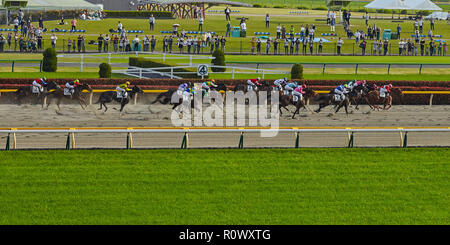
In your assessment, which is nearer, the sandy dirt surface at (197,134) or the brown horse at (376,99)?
the sandy dirt surface at (197,134)

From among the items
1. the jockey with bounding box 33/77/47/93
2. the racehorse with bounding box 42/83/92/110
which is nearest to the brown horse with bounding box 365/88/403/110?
the racehorse with bounding box 42/83/92/110

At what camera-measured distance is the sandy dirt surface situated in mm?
19578

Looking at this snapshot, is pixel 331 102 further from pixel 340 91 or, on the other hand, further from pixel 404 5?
pixel 404 5

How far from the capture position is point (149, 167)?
1728cm

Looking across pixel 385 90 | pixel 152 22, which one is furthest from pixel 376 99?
pixel 152 22

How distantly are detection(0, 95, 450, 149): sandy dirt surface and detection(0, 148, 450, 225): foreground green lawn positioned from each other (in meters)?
0.94

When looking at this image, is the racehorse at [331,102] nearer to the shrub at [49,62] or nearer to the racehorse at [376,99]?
the racehorse at [376,99]

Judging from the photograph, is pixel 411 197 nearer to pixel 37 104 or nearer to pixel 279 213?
pixel 279 213

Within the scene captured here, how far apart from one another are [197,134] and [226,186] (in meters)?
4.53

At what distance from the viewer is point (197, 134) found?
20.5m

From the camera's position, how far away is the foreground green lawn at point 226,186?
47.6 ft

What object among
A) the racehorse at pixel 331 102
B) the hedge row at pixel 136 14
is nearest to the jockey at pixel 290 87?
the racehorse at pixel 331 102

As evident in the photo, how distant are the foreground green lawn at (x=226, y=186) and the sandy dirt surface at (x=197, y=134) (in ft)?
3.10

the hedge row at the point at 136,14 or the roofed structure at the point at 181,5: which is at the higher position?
the roofed structure at the point at 181,5
